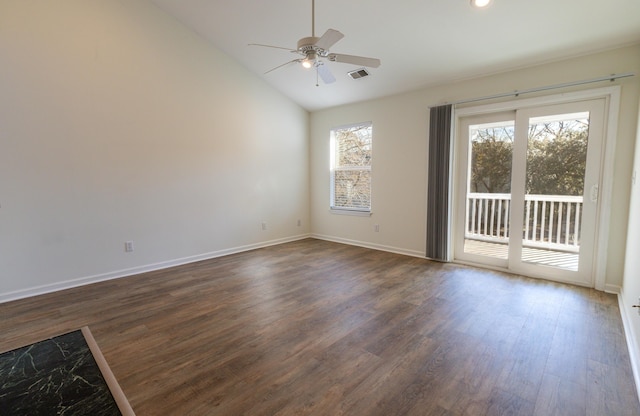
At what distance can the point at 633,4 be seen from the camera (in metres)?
2.55

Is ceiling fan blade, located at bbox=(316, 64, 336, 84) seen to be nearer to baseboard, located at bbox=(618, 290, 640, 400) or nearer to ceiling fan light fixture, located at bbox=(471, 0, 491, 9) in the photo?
ceiling fan light fixture, located at bbox=(471, 0, 491, 9)

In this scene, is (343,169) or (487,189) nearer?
(487,189)

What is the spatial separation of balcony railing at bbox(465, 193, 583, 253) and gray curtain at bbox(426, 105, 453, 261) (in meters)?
0.35

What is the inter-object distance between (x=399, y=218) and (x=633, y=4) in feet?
10.9

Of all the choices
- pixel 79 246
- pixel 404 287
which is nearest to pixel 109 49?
pixel 79 246

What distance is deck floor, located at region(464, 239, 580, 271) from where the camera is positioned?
3.51 m

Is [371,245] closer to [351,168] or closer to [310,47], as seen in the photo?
[351,168]

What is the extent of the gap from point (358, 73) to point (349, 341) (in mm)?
3591

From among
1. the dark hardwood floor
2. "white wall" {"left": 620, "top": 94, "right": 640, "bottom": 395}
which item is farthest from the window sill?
"white wall" {"left": 620, "top": 94, "right": 640, "bottom": 395}

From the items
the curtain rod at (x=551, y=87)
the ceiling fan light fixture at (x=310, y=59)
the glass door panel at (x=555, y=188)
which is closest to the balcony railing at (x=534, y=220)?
the glass door panel at (x=555, y=188)

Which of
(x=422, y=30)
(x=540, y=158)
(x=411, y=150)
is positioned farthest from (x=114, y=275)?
(x=540, y=158)

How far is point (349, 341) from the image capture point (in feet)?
7.55

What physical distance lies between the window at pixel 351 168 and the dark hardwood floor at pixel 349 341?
2002 millimetres

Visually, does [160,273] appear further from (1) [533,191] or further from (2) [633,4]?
(2) [633,4]
